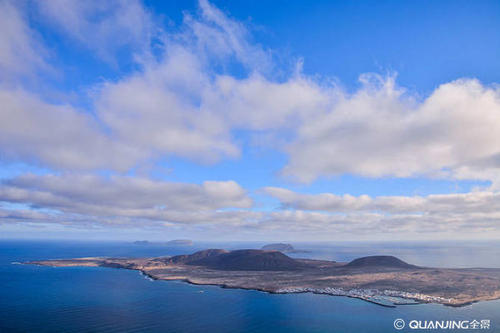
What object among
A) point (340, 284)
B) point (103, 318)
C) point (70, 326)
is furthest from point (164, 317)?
point (340, 284)

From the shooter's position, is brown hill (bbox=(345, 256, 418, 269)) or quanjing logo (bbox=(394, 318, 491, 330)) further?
brown hill (bbox=(345, 256, 418, 269))

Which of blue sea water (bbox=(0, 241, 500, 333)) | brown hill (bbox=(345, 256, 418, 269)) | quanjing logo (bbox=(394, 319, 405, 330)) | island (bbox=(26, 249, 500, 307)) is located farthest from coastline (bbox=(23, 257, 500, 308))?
brown hill (bbox=(345, 256, 418, 269))

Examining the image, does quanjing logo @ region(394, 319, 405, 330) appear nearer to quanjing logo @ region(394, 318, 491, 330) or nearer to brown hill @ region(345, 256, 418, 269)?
quanjing logo @ region(394, 318, 491, 330)

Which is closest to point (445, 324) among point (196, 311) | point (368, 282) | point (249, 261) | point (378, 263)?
point (368, 282)

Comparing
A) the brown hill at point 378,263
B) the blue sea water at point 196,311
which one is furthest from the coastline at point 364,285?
the brown hill at point 378,263

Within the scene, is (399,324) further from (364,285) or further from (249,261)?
(249,261)

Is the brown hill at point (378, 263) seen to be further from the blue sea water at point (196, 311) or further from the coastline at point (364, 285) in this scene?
the blue sea water at point (196, 311)

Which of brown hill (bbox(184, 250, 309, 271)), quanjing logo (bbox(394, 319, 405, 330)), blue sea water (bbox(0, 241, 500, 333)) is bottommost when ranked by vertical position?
blue sea water (bbox(0, 241, 500, 333))

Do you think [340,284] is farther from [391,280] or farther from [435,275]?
[435,275]
